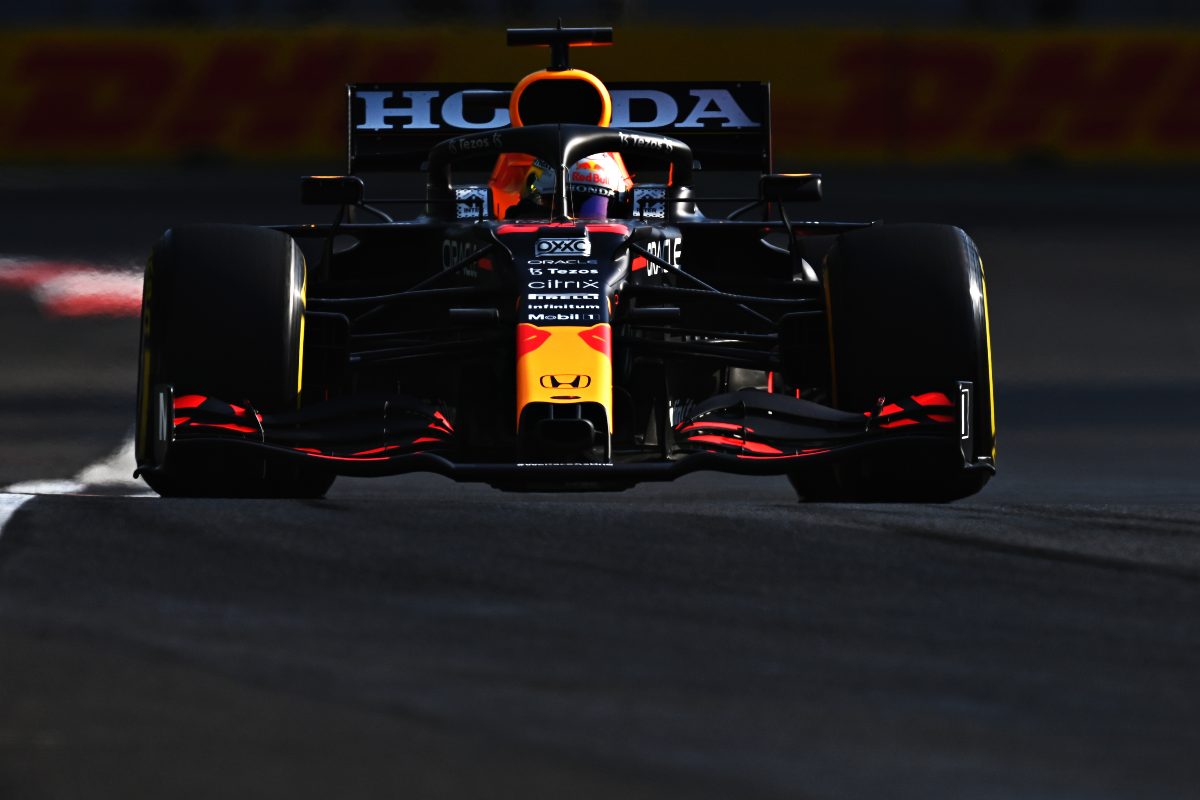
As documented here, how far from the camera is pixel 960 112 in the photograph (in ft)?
88.1

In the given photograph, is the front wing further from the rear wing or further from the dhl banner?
the dhl banner

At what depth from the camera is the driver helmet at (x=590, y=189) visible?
1017cm

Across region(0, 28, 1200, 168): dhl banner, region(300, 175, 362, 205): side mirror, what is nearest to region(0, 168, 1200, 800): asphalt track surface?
region(300, 175, 362, 205): side mirror

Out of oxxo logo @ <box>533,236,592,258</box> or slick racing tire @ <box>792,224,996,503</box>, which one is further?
oxxo logo @ <box>533,236,592,258</box>

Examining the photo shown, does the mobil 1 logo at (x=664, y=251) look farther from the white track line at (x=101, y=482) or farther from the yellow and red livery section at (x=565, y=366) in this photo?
the white track line at (x=101, y=482)

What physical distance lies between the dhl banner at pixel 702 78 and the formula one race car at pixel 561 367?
56.7 feet

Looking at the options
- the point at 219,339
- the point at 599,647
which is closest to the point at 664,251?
the point at 219,339

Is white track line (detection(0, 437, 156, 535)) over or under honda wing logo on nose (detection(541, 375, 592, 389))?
under

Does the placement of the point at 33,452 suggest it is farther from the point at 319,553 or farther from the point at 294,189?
the point at 294,189

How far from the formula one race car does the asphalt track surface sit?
227 mm

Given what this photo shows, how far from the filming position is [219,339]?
8430 mm

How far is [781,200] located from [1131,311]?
8.18 meters

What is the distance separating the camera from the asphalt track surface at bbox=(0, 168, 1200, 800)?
16.2ft

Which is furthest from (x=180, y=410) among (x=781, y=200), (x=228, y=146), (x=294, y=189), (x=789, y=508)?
(x=228, y=146)
